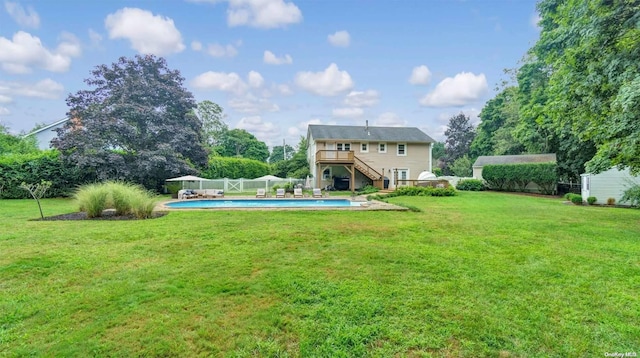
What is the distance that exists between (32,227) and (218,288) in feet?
23.3

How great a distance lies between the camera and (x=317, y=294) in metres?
3.79

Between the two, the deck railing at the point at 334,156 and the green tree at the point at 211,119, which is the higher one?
the green tree at the point at 211,119

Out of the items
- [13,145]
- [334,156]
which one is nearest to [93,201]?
[334,156]

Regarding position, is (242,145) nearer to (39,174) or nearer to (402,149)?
(402,149)

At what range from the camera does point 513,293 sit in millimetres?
3838

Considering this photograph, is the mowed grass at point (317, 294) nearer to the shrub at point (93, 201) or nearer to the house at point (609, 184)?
the shrub at point (93, 201)

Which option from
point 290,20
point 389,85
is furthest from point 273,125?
point 290,20

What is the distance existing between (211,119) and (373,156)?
26614 millimetres

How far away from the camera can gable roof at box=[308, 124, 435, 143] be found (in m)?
26.3

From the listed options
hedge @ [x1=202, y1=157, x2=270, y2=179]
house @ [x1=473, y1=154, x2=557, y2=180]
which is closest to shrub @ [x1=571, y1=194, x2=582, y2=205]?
house @ [x1=473, y1=154, x2=557, y2=180]

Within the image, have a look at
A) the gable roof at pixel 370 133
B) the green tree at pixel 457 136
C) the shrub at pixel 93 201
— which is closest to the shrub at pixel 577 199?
the gable roof at pixel 370 133

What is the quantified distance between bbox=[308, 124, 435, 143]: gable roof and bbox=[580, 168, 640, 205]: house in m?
12.9

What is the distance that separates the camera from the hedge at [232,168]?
89.0 ft

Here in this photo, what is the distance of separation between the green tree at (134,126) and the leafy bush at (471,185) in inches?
845
